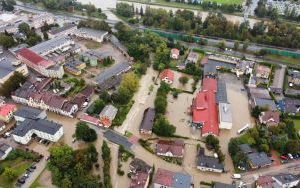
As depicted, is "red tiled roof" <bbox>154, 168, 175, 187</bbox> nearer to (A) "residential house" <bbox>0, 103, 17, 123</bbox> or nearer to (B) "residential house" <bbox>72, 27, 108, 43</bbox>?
(A) "residential house" <bbox>0, 103, 17, 123</bbox>

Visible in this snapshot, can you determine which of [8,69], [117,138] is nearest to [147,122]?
[117,138]

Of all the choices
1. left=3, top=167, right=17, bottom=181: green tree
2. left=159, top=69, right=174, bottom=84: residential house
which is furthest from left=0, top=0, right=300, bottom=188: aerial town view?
left=159, top=69, right=174, bottom=84: residential house

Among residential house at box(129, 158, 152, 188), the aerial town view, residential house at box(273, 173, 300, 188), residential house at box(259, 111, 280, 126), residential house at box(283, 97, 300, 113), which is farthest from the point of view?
residential house at box(283, 97, 300, 113)

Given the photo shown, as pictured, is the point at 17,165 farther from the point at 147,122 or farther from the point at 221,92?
the point at 221,92

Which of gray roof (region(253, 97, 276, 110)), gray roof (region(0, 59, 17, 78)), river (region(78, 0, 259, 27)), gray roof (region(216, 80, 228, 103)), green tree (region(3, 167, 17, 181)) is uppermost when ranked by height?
river (region(78, 0, 259, 27))

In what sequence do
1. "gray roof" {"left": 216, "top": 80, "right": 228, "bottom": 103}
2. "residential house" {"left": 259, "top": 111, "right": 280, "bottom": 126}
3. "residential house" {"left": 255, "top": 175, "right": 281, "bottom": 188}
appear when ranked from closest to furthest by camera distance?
"residential house" {"left": 255, "top": 175, "right": 281, "bottom": 188}, "residential house" {"left": 259, "top": 111, "right": 280, "bottom": 126}, "gray roof" {"left": 216, "top": 80, "right": 228, "bottom": 103}

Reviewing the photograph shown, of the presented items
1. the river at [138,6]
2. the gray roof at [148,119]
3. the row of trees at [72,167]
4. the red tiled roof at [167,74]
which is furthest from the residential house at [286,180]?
the river at [138,6]

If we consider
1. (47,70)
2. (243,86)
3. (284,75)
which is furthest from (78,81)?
(284,75)
